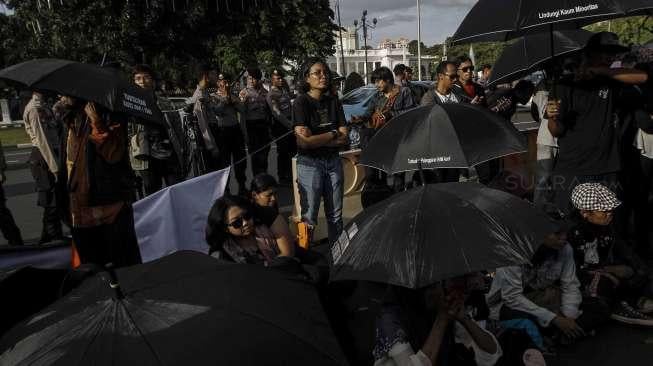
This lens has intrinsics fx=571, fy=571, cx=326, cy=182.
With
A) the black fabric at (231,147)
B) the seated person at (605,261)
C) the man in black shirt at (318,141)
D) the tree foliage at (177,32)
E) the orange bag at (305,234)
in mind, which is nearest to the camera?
the seated person at (605,261)

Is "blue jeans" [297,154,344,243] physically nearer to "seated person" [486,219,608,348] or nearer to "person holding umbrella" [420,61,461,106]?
"person holding umbrella" [420,61,461,106]

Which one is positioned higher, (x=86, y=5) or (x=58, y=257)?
(x=86, y=5)

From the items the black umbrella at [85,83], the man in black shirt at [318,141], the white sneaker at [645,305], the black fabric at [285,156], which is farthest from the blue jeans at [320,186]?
the black fabric at [285,156]

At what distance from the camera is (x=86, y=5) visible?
902 inches

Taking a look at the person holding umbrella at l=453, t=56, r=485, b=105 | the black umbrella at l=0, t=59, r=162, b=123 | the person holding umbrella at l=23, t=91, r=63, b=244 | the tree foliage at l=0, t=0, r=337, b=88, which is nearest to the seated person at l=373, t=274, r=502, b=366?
the black umbrella at l=0, t=59, r=162, b=123

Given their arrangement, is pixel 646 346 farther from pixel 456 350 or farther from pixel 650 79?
pixel 650 79

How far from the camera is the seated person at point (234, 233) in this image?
3201 millimetres

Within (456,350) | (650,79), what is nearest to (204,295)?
(456,350)

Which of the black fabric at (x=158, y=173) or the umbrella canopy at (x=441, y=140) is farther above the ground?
the umbrella canopy at (x=441, y=140)

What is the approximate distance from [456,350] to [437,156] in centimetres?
126

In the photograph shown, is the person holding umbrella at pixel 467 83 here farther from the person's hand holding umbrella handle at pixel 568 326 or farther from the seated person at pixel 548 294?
the person's hand holding umbrella handle at pixel 568 326

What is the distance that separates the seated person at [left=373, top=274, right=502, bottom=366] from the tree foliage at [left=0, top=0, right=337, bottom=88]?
21.5m

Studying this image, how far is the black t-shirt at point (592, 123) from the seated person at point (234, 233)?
2.31 meters

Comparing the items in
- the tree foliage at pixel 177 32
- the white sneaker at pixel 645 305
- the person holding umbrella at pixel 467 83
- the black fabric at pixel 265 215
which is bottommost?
the white sneaker at pixel 645 305
